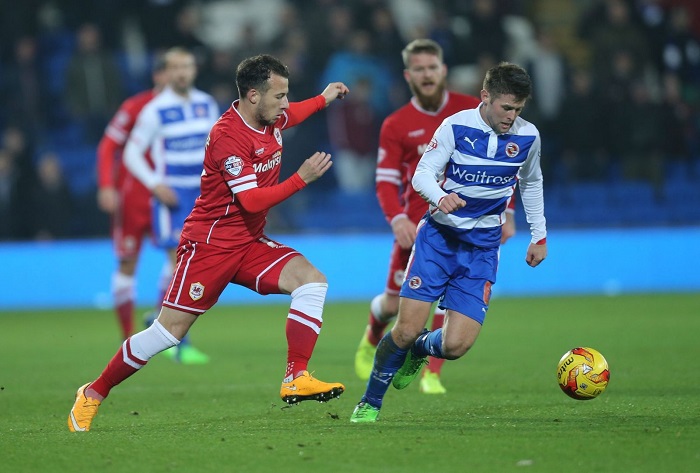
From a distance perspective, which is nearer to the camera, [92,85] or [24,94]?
[92,85]

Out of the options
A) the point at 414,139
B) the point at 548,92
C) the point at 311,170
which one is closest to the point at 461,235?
the point at 311,170

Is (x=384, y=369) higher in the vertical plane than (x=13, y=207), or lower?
lower

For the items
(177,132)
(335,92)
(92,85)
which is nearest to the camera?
(335,92)

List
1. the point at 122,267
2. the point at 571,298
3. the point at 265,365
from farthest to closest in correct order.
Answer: the point at 571,298
the point at 122,267
the point at 265,365

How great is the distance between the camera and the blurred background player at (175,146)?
10.4 metres

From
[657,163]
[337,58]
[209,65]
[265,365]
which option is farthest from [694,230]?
[265,365]

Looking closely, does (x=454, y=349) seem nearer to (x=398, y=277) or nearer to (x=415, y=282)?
(x=415, y=282)

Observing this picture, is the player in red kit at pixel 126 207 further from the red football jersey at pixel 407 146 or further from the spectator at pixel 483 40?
the spectator at pixel 483 40

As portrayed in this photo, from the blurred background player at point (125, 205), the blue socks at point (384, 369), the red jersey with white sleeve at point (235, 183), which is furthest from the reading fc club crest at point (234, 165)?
the blurred background player at point (125, 205)

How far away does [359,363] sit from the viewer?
29.4 feet

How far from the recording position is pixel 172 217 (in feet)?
34.4

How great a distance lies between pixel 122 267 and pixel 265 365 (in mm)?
2105

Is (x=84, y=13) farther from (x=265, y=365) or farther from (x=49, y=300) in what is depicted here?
(x=265, y=365)

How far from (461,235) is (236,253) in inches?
49.4
